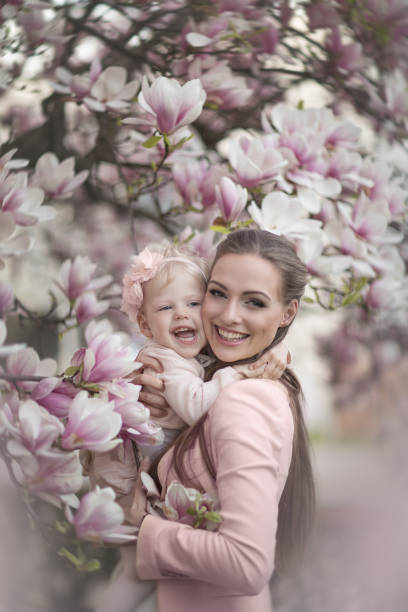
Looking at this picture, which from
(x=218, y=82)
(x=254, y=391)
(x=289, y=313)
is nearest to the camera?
(x=254, y=391)

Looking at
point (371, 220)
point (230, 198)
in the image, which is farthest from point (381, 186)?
point (230, 198)

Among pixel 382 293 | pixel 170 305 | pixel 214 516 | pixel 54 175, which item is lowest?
pixel 382 293

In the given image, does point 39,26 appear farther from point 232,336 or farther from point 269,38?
point 232,336

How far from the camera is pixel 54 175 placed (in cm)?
110

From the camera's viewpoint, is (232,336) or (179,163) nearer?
(232,336)

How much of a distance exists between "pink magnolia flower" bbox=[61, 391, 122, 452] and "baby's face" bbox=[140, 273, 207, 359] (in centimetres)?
20

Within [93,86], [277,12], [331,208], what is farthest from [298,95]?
[93,86]

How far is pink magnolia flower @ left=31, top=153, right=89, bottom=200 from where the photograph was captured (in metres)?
1.10

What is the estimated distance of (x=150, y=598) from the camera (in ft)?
2.98

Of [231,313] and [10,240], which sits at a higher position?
[10,240]

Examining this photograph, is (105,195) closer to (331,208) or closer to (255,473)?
(331,208)

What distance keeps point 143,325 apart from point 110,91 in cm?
43

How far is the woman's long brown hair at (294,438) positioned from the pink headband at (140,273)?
0.08m

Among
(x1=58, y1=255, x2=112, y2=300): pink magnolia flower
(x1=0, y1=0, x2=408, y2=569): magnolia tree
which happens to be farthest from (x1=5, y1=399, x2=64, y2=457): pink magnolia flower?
(x1=58, y1=255, x2=112, y2=300): pink magnolia flower
